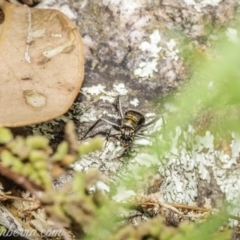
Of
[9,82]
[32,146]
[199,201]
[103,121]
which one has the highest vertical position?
[32,146]

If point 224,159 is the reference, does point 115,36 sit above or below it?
above

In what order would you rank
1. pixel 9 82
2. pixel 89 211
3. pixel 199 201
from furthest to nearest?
1. pixel 199 201
2. pixel 9 82
3. pixel 89 211

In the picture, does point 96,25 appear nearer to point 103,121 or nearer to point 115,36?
point 115,36

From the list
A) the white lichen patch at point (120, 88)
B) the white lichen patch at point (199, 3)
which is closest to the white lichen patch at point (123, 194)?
the white lichen patch at point (120, 88)

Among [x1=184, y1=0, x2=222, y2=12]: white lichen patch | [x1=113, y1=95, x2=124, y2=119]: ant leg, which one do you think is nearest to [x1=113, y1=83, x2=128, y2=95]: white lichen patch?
[x1=113, y1=95, x2=124, y2=119]: ant leg

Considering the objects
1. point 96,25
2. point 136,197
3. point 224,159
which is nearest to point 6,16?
point 96,25

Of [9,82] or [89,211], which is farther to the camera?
[9,82]

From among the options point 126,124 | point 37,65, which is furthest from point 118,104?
point 37,65
